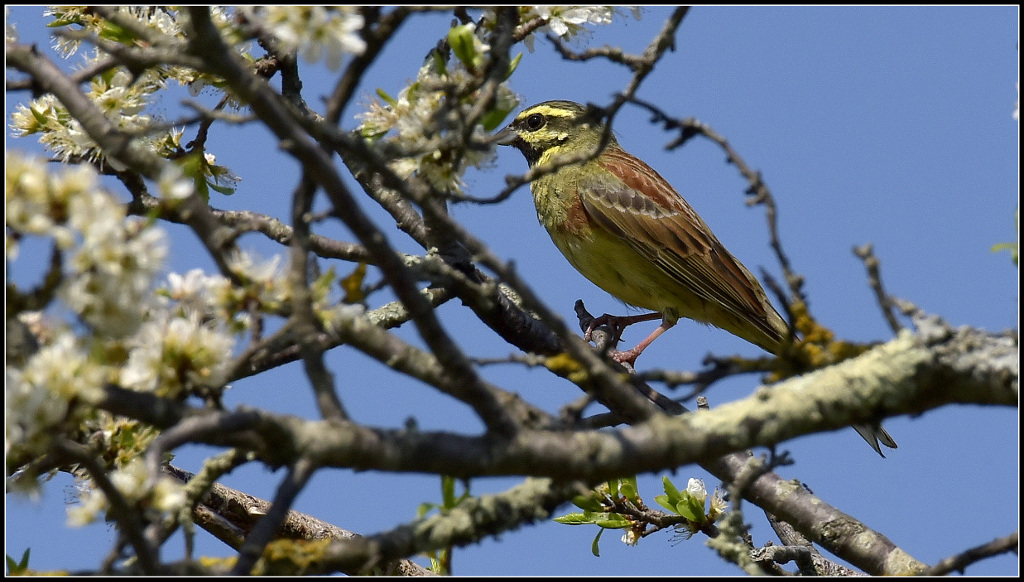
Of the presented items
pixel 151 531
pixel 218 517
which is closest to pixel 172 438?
pixel 151 531

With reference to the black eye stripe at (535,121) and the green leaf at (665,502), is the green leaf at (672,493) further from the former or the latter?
the black eye stripe at (535,121)

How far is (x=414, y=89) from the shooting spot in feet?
9.87

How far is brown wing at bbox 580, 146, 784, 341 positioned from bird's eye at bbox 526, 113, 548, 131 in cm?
65

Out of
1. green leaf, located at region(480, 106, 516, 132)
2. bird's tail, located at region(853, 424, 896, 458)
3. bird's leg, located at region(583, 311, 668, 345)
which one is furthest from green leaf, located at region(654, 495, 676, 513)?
bird's leg, located at region(583, 311, 668, 345)

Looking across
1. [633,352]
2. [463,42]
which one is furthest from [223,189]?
[633,352]

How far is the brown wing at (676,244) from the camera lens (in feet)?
23.5

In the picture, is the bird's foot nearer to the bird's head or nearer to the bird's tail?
the bird's head

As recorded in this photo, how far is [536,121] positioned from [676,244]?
1.62 meters

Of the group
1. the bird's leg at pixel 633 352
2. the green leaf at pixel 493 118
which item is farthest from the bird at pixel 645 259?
the green leaf at pixel 493 118

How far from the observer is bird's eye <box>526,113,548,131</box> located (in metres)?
7.93

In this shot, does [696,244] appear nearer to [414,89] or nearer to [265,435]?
[414,89]

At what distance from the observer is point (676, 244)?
7387 mm

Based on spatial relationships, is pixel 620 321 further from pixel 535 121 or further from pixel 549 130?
pixel 535 121

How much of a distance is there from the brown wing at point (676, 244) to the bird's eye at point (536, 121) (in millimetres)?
649
